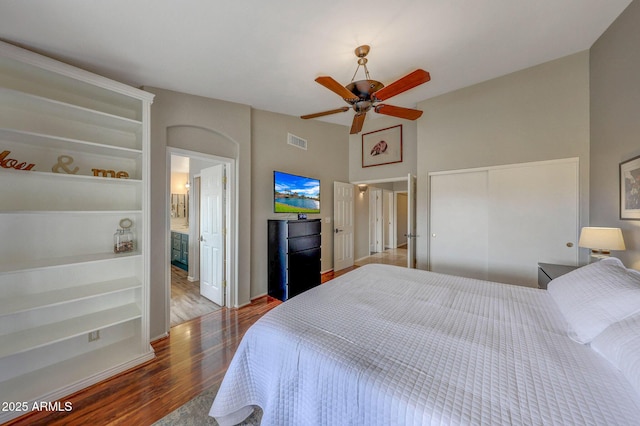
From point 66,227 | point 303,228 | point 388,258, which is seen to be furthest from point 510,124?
point 66,227

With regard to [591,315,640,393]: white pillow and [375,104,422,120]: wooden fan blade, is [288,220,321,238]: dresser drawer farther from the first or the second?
[591,315,640,393]: white pillow

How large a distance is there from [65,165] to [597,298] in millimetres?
3689

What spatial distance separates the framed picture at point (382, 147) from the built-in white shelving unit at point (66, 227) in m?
3.58

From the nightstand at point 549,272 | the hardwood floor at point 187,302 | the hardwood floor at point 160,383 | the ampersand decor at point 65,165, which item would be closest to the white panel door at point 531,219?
the nightstand at point 549,272

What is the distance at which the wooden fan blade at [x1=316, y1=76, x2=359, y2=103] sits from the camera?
1.67 m

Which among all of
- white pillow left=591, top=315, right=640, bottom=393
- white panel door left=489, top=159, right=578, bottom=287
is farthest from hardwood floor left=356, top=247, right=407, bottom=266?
white pillow left=591, top=315, right=640, bottom=393

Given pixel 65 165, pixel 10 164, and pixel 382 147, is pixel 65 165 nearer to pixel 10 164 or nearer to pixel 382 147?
pixel 10 164

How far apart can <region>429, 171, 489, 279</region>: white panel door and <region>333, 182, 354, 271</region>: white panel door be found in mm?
1740

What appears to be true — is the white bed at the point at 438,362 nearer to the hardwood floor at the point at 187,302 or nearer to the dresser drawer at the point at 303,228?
the dresser drawer at the point at 303,228

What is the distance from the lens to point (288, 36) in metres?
1.96

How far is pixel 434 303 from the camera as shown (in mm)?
1523

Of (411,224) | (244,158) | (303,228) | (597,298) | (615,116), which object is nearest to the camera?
(597,298)

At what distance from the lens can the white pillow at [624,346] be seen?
0.80 metres

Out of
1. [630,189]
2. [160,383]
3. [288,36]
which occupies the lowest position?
[160,383]
